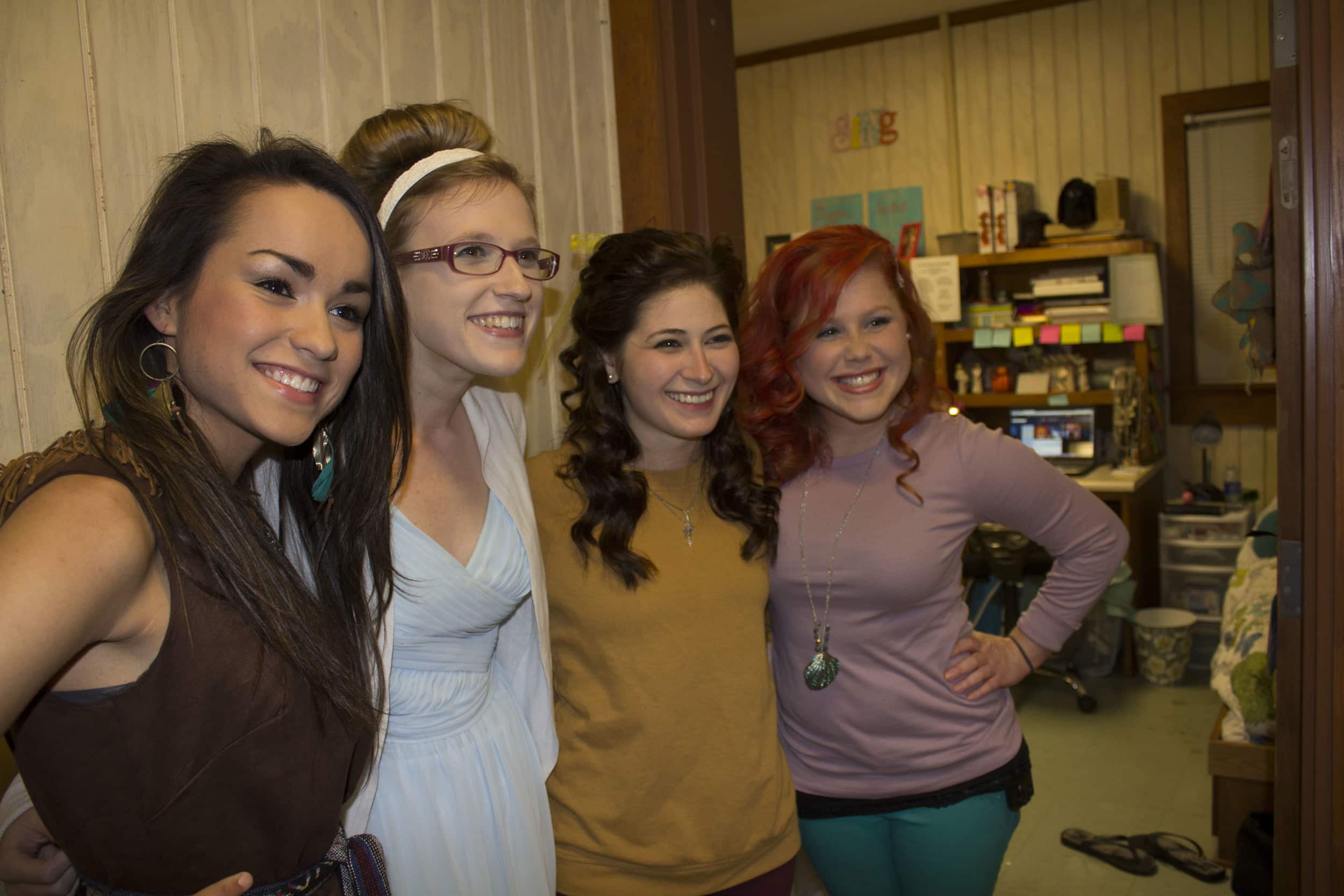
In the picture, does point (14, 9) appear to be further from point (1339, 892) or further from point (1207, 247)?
point (1207, 247)

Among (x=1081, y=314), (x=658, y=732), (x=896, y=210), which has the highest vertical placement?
(x=896, y=210)

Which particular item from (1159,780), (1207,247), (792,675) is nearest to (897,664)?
(792,675)

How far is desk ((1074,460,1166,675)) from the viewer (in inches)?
185

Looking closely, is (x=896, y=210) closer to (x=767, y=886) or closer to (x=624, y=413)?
(x=624, y=413)

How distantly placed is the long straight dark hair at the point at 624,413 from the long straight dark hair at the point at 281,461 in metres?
0.45

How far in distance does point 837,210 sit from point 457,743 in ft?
17.2

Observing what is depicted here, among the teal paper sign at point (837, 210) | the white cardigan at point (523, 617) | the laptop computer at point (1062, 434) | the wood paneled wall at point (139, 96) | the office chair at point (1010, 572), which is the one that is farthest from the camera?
the teal paper sign at point (837, 210)

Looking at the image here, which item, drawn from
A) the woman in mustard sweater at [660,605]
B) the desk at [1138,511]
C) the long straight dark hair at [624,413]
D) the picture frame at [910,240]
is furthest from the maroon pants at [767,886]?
the picture frame at [910,240]

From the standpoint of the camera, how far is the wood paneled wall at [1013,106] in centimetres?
506

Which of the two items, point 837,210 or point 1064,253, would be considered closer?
point 1064,253

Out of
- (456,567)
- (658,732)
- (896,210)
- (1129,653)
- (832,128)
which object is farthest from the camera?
(832,128)

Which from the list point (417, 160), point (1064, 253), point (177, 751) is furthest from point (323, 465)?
point (1064, 253)

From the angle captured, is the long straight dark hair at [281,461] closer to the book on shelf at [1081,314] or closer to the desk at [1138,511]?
the desk at [1138,511]

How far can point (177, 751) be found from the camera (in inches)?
38.1
